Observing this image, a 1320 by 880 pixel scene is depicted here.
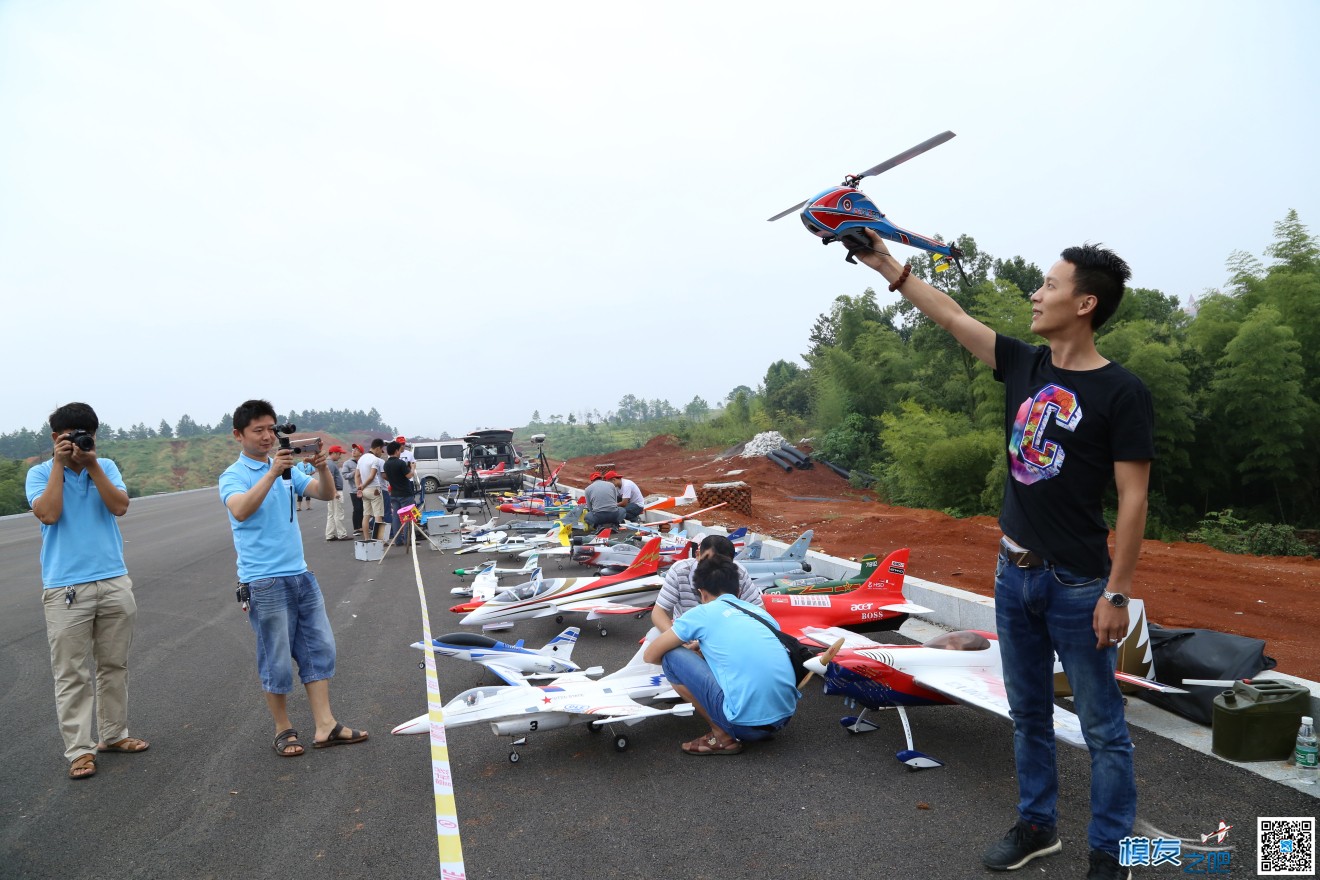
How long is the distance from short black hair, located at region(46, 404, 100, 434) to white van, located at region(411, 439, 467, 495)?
22047mm

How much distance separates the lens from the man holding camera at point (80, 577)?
424cm

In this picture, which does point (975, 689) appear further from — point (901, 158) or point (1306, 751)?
point (901, 158)

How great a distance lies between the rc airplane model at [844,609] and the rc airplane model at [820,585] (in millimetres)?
276

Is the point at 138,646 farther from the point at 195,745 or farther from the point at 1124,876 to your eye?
the point at 1124,876

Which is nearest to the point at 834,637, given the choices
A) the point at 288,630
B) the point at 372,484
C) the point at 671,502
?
the point at 288,630

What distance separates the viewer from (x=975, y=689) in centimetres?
420

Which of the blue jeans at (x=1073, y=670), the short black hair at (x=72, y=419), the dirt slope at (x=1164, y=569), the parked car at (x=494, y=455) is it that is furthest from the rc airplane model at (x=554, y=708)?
the parked car at (x=494, y=455)

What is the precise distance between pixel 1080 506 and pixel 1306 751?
2.56 m

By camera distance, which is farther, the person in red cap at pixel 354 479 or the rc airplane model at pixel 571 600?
the person in red cap at pixel 354 479

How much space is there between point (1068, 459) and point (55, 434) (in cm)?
513

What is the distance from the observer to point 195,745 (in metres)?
4.72

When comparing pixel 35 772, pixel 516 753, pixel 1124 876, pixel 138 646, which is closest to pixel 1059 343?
pixel 1124 876

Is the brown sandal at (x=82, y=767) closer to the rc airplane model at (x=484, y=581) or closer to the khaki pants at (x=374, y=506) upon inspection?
the rc airplane model at (x=484, y=581)

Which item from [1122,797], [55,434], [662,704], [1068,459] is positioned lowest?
[662,704]
